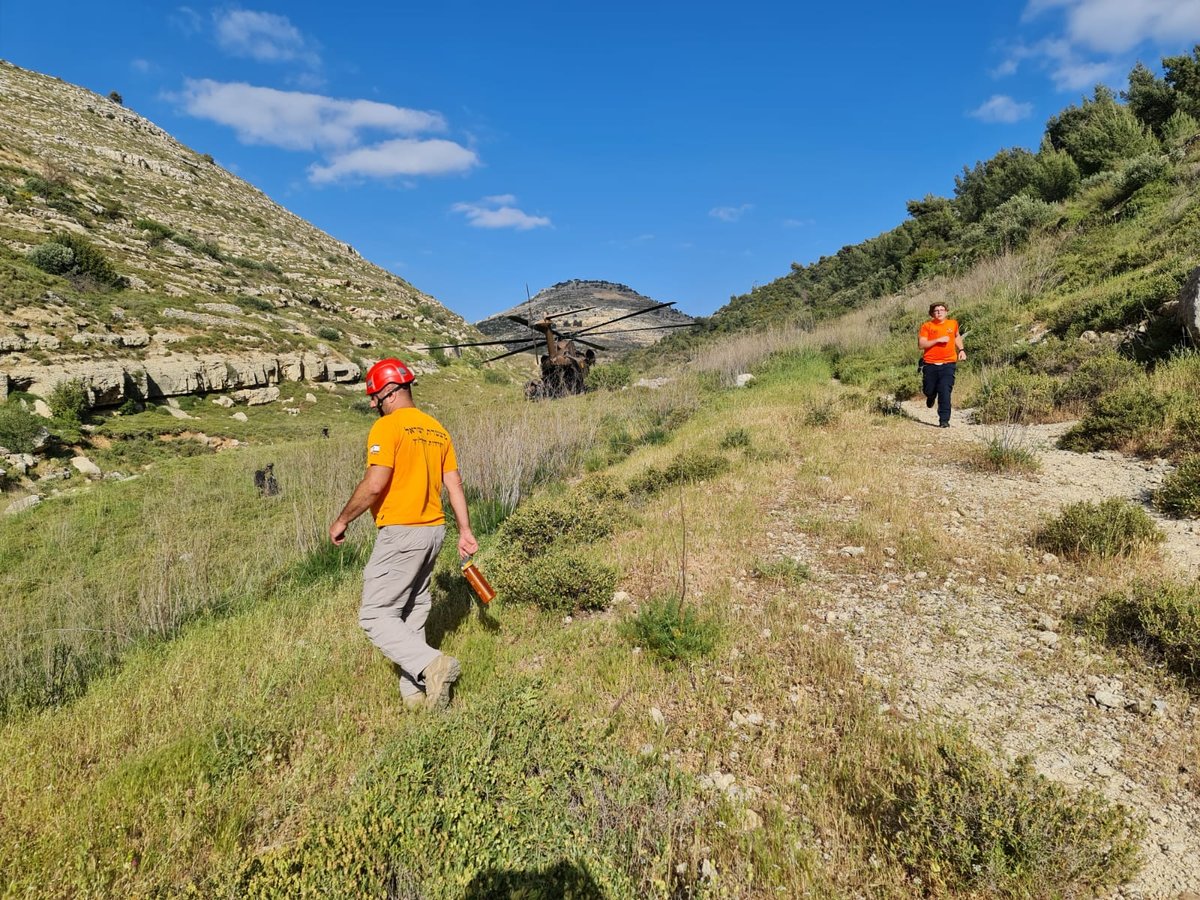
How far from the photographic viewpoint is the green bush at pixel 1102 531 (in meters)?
3.63

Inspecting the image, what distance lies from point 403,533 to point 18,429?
41.6 feet

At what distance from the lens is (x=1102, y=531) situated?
3705 mm

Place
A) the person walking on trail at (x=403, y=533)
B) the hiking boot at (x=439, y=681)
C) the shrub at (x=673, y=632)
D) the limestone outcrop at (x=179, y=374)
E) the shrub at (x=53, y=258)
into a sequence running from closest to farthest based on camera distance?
the hiking boot at (x=439, y=681) < the person walking on trail at (x=403, y=533) < the shrub at (x=673, y=632) < the limestone outcrop at (x=179, y=374) < the shrub at (x=53, y=258)

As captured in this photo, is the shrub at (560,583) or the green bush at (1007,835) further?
the shrub at (560,583)

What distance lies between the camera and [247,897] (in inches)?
68.1

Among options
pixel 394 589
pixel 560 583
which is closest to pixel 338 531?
pixel 394 589

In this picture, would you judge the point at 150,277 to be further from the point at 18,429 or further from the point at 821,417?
the point at 821,417

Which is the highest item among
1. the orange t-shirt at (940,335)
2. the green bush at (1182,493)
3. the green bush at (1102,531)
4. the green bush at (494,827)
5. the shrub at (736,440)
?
the orange t-shirt at (940,335)

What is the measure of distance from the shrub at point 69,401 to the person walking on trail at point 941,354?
1827 centimetres

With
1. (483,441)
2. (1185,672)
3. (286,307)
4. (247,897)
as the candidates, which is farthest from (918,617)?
(286,307)

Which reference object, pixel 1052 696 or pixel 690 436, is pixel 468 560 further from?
pixel 690 436

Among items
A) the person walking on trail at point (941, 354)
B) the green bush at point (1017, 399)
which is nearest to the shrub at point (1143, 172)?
the green bush at point (1017, 399)

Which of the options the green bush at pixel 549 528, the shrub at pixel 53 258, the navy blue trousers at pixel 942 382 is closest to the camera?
the green bush at pixel 549 528

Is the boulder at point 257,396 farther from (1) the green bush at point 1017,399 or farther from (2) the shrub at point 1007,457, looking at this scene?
(1) the green bush at point 1017,399
